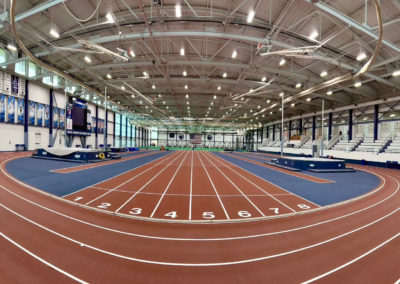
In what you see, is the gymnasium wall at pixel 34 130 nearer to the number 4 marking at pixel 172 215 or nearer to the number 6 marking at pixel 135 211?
the number 6 marking at pixel 135 211

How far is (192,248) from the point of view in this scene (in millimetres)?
3266

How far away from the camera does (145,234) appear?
12.1 feet

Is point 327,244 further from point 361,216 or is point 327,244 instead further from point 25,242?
point 25,242

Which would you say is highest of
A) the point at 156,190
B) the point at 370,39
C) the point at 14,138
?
the point at 370,39

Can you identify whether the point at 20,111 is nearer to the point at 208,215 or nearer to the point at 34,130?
the point at 34,130

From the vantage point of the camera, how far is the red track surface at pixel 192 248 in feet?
8.38

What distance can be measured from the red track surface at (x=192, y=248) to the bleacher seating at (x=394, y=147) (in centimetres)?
2104

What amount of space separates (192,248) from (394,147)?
27516mm

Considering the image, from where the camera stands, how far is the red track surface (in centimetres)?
255

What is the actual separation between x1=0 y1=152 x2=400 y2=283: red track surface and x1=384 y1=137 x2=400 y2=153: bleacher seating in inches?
828

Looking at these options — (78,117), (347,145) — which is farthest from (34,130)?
(347,145)

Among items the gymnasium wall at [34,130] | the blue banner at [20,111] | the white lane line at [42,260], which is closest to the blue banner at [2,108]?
the gymnasium wall at [34,130]

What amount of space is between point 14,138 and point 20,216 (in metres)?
26.0

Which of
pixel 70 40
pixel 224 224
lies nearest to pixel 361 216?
pixel 224 224
